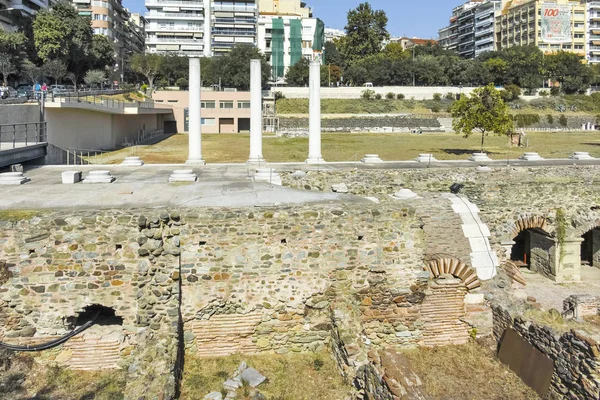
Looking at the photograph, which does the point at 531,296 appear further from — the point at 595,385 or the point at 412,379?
the point at 412,379

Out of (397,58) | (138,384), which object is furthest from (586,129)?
(138,384)

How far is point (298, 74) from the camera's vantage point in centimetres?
7931

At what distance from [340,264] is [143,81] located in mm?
76623

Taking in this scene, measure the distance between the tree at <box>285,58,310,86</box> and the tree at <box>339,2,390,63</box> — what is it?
14.1 meters

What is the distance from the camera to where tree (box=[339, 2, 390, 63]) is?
9144 cm

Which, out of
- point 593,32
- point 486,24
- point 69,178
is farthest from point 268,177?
point 486,24

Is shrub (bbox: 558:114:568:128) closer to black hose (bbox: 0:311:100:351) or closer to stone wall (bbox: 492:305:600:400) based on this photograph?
stone wall (bbox: 492:305:600:400)

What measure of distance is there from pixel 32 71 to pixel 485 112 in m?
40.4

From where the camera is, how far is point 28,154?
18.4 m

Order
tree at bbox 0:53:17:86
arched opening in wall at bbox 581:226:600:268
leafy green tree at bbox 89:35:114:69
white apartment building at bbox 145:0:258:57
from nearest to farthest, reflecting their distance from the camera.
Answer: arched opening in wall at bbox 581:226:600:268 → tree at bbox 0:53:17:86 → leafy green tree at bbox 89:35:114:69 → white apartment building at bbox 145:0:258:57

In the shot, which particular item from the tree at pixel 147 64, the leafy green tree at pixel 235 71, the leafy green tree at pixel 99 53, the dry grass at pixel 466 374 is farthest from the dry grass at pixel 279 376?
the tree at pixel 147 64

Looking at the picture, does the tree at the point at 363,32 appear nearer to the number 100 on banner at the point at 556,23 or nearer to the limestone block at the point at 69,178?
the number 100 on banner at the point at 556,23

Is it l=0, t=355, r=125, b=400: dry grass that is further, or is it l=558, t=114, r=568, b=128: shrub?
l=558, t=114, r=568, b=128: shrub

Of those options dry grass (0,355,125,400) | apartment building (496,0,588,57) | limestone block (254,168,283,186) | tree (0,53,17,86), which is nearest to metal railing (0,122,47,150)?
limestone block (254,168,283,186)
